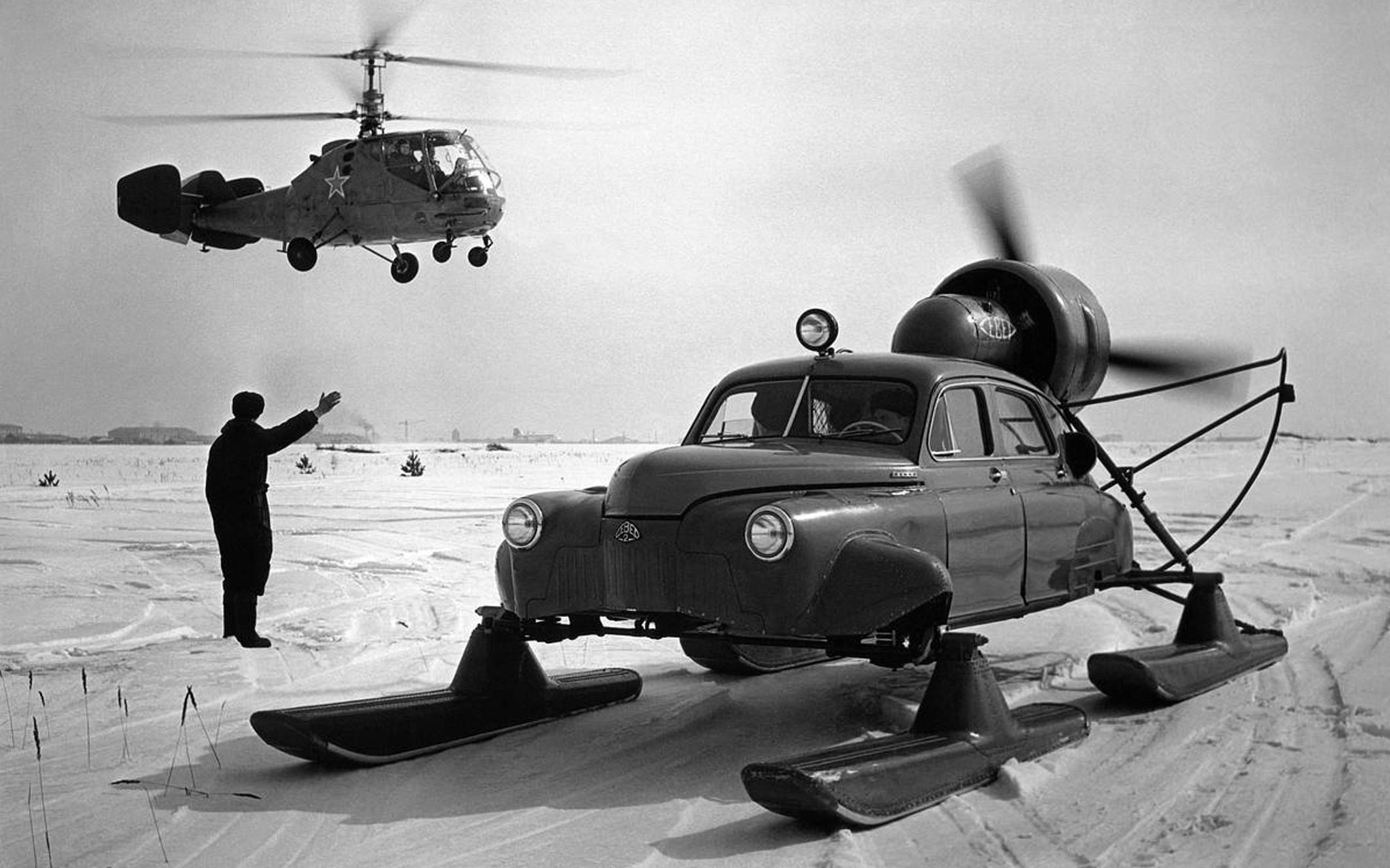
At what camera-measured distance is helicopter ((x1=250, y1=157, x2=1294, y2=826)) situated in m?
5.63

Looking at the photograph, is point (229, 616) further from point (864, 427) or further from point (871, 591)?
point (871, 591)

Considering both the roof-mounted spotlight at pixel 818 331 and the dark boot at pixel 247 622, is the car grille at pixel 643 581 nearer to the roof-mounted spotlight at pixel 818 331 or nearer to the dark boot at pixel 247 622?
the roof-mounted spotlight at pixel 818 331

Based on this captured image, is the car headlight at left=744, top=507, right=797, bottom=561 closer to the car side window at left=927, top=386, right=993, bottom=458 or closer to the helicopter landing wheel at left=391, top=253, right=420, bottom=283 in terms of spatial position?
the car side window at left=927, top=386, right=993, bottom=458

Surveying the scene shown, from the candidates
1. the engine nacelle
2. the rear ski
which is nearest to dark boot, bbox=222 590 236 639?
the engine nacelle

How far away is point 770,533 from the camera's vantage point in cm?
564

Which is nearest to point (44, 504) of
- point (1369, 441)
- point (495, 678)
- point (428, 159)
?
point (428, 159)

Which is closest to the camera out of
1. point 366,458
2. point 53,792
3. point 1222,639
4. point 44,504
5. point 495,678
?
point 53,792

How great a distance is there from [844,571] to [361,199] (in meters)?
16.4

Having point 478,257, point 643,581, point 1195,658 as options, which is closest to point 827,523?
point 643,581

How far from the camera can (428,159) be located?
19688 millimetres

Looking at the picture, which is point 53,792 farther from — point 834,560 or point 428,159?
point 428,159

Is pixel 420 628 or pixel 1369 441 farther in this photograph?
pixel 1369 441

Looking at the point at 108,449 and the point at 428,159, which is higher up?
the point at 428,159

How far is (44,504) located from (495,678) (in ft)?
58.0
